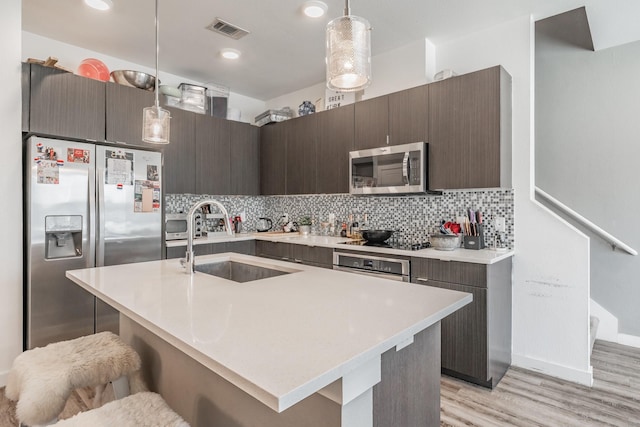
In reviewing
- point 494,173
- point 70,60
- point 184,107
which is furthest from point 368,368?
point 70,60

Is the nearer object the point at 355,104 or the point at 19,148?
the point at 19,148

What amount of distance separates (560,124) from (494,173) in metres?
1.71

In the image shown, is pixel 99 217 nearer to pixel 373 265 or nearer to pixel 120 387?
pixel 120 387

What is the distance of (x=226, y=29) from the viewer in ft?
9.61

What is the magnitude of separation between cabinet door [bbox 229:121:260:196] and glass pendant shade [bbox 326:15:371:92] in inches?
114

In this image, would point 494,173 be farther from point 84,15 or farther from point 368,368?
point 84,15

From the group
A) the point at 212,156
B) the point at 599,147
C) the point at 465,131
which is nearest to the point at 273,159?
the point at 212,156

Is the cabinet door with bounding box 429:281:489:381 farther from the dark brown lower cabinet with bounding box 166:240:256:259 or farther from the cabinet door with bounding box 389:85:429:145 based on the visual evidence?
the dark brown lower cabinet with bounding box 166:240:256:259

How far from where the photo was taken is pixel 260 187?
14.4ft

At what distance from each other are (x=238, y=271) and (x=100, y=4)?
85.7 inches

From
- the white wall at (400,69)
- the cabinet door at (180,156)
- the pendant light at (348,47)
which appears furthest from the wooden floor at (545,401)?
the cabinet door at (180,156)

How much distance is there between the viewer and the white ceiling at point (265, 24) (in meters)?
2.58

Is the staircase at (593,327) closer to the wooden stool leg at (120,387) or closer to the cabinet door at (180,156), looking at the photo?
the wooden stool leg at (120,387)

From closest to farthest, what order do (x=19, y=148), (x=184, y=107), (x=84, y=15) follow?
(x=19, y=148)
(x=84, y=15)
(x=184, y=107)
